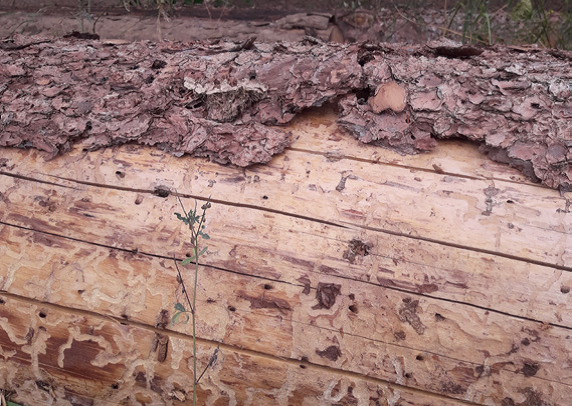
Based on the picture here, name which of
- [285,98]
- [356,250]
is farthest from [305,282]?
[285,98]

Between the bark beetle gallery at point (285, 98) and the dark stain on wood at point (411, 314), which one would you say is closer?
the dark stain on wood at point (411, 314)

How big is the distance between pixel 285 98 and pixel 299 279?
59cm

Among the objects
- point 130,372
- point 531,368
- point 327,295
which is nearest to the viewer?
point 531,368

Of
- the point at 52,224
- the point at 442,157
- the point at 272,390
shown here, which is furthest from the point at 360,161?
the point at 52,224

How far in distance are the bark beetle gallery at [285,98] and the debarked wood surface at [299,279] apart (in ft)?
0.21

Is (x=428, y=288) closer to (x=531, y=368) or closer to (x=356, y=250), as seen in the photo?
(x=356, y=250)

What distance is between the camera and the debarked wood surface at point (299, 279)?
1451 millimetres

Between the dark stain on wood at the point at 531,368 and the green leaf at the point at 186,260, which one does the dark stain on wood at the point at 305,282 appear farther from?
the dark stain on wood at the point at 531,368

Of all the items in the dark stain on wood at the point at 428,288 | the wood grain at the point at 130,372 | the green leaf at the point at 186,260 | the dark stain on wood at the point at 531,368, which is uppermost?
the green leaf at the point at 186,260

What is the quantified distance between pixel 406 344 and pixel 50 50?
1681 mm

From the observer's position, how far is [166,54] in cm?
193

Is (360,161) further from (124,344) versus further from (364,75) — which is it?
(124,344)

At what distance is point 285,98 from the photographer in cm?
171

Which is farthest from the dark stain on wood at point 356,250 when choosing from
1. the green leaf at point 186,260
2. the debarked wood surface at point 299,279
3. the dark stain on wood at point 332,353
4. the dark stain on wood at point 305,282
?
the green leaf at point 186,260
